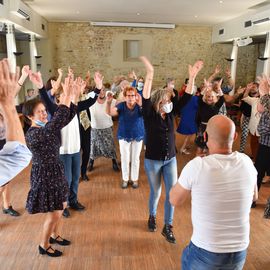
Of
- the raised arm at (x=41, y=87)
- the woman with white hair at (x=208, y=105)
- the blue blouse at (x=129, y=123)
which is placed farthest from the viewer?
the woman with white hair at (x=208, y=105)

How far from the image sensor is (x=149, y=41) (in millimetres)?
12820

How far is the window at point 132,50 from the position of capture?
42.2 ft

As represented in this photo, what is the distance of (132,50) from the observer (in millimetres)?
12984

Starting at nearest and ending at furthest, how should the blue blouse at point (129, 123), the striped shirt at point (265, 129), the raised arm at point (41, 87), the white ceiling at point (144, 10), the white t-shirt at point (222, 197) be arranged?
1. the white t-shirt at point (222, 197)
2. the raised arm at point (41, 87)
3. the striped shirt at point (265, 129)
4. the blue blouse at point (129, 123)
5. the white ceiling at point (144, 10)

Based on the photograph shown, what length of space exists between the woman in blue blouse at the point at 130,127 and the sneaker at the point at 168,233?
137 cm

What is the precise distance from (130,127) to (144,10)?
266 inches

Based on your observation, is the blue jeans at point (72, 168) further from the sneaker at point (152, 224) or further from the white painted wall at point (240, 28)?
the white painted wall at point (240, 28)

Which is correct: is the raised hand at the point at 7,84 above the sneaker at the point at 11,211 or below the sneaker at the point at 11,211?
above

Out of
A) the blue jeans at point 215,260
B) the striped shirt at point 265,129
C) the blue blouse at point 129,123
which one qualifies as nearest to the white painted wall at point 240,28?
the striped shirt at point 265,129

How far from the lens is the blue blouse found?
3.98m

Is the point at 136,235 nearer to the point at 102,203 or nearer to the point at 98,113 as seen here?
the point at 102,203

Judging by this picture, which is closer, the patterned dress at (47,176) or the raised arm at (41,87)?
the patterned dress at (47,176)

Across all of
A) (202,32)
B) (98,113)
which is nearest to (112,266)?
(98,113)

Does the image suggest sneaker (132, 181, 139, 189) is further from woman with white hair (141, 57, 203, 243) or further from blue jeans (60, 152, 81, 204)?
woman with white hair (141, 57, 203, 243)
